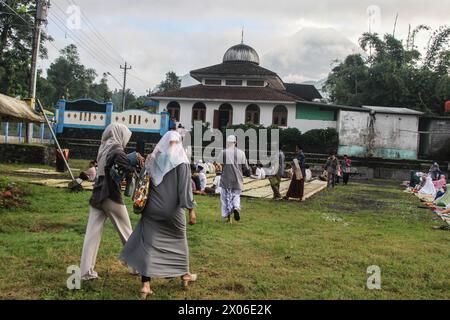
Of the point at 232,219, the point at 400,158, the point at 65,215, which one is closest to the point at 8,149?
the point at 65,215

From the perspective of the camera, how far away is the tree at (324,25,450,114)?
1462 inches

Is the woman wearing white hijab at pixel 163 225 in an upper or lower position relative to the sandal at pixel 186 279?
upper

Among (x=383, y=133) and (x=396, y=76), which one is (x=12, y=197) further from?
(x=396, y=76)

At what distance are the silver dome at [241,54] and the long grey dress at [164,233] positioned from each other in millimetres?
35260

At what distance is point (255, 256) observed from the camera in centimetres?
624

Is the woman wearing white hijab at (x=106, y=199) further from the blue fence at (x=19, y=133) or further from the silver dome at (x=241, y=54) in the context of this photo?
the silver dome at (x=241, y=54)

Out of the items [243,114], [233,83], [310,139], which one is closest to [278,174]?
[310,139]

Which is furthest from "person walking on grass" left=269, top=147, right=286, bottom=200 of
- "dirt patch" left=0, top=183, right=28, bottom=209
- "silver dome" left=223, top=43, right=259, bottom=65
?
"silver dome" left=223, top=43, right=259, bottom=65

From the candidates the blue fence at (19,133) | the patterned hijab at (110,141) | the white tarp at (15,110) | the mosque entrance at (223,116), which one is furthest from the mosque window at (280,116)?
the patterned hijab at (110,141)

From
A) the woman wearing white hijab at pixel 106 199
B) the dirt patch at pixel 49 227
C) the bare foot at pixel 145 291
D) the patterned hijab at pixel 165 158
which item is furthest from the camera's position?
the dirt patch at pixel 49 227

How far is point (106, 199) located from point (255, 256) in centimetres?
230

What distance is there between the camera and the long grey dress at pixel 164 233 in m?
4.52

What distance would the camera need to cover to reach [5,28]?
3369 cm

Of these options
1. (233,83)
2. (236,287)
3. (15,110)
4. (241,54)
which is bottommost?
(236,287)
